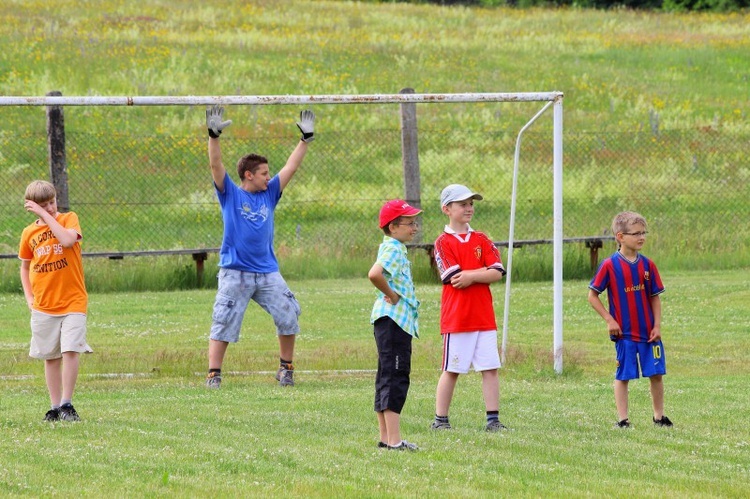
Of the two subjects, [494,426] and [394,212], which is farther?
[494,426]

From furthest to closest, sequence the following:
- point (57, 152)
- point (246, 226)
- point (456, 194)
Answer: point (57, 152), point (246, 226), point (456, 194)

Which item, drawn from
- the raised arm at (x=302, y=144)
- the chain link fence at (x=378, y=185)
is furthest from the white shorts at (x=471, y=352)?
the chain link fence at (x=378, y=185)

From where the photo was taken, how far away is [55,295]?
8406mm

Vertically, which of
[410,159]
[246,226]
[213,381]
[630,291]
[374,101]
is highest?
[374,101]

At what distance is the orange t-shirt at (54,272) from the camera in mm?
8398

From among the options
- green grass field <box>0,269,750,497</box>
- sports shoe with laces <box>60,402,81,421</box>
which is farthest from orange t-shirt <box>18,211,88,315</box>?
green grass field <box>0,269,750,497</box>

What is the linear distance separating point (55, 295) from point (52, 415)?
80 cm

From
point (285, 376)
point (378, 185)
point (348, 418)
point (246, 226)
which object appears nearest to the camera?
point (348, 418)

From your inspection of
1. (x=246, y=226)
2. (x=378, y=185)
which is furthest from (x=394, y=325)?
(x=378, y=185)

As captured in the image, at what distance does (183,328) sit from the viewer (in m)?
13.8

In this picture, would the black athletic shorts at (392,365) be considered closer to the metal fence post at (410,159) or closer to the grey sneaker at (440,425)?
the grey sneaker at (440,425)

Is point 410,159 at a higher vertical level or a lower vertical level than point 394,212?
higher

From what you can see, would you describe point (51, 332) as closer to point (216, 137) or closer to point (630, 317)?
point (216, 137)

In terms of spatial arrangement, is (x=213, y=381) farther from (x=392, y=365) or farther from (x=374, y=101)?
(x=392, y=365)
